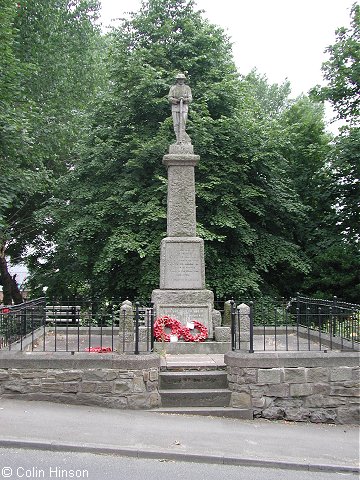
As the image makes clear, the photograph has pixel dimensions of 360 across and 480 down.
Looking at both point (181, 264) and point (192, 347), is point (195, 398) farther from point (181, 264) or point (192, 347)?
point (181, 264)

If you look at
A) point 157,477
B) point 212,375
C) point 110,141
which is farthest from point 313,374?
point 110,141

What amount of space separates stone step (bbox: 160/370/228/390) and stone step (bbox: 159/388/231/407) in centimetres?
24

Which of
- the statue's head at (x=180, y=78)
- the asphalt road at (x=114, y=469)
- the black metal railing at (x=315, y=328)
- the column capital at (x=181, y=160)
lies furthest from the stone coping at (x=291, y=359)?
the statue's head at (x=180, y=78)

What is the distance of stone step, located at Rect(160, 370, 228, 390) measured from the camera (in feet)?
26.9

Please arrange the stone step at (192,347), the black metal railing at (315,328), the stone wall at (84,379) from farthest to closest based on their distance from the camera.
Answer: the stone step at (192,347)
the black metal railing at (315,328)
the stone wall at (84,379)

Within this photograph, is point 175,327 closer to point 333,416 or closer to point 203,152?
point 333,416

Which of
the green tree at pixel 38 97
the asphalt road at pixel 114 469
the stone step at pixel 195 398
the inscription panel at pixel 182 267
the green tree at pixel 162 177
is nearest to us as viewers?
the asphalt road at pixel 114 469

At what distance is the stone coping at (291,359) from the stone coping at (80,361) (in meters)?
1.25

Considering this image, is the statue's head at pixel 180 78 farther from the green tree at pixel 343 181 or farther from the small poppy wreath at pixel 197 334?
the green tree at pixel 343 181

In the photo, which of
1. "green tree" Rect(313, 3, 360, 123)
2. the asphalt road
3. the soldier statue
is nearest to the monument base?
the soldier statue

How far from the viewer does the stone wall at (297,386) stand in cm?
790

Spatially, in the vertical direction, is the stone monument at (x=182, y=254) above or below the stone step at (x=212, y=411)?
above

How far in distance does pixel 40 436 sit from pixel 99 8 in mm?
24213

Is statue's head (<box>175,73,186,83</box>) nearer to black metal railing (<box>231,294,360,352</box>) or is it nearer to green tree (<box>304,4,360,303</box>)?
black metal railing (<box>231,294,360,352</box>)
